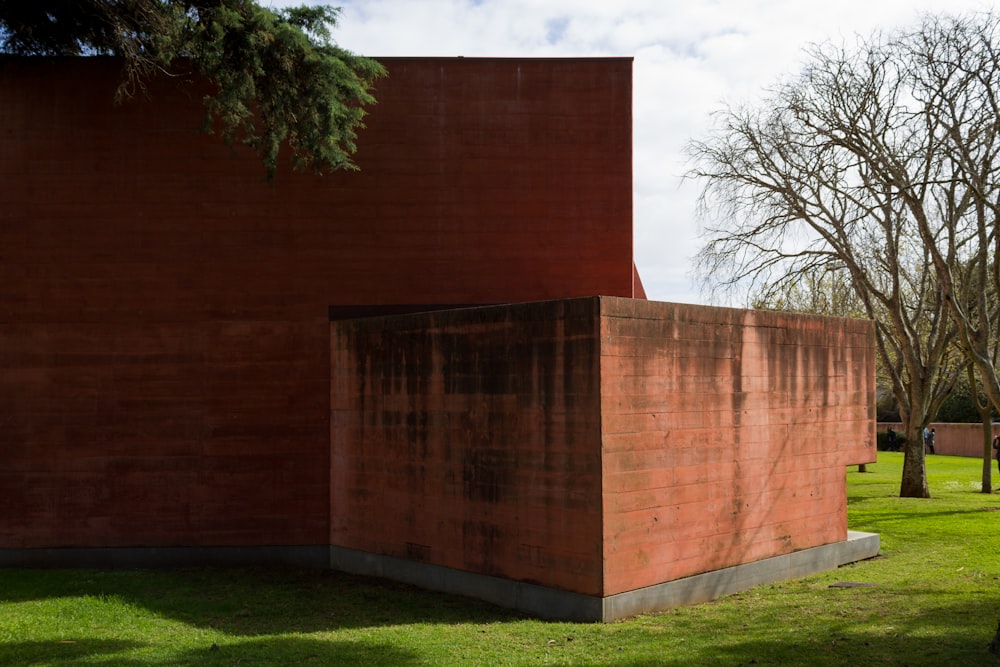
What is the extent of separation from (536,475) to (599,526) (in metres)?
1.13

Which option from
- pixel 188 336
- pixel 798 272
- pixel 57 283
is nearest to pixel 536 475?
pixel 188 336

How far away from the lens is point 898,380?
2347 cm

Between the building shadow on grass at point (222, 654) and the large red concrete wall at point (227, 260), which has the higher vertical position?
the large red concrete wall at point (227, 260)

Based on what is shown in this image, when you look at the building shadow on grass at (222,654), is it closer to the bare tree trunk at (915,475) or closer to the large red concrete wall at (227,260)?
the large red concrete wall at (227,260)

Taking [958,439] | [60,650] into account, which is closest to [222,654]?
[60,650]

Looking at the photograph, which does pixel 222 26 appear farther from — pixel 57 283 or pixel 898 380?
pixel 898 380

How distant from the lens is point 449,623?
1030 centimetres

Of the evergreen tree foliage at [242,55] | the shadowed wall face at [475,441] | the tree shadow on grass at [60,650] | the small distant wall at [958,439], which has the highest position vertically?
the evergreen tree foliage at [242,55]

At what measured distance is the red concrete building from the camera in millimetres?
14359

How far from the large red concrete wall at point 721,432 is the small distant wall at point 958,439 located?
29.4 m

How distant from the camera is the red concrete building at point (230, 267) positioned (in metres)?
14.4

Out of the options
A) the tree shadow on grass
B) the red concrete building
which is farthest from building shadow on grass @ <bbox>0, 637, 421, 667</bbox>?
the red concrete building

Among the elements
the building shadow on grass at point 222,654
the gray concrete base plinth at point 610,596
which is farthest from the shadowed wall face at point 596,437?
the building shadow on grass at point 222,654

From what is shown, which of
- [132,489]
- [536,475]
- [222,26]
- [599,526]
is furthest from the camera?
[132,489]
